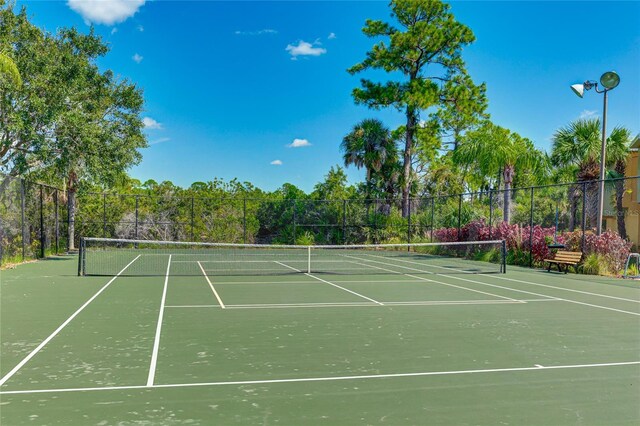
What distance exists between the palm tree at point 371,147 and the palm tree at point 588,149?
9.74 metres

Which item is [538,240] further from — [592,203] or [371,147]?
[371,147]

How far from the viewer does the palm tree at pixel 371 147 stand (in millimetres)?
33250

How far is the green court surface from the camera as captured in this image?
15.2ft

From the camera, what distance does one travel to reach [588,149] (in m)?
25.2

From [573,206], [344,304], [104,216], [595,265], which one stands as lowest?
[344,304]

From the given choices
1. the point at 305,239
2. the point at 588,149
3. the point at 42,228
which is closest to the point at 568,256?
the point at 588,149

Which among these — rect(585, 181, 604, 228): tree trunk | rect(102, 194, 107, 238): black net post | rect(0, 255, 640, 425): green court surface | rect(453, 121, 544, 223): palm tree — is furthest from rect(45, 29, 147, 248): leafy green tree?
rect(585, 181, 604, 228): tree trunk

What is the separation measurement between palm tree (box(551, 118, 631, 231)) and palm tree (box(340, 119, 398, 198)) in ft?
32.0

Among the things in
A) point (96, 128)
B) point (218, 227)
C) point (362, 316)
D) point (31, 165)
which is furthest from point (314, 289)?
point (218, 227)

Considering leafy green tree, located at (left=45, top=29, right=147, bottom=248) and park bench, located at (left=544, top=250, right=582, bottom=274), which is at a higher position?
leafy green tree, located at (left=45, top=29, right=147, bottom=248)

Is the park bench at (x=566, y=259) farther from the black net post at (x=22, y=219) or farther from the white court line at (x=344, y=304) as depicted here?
the black net post at (x=22, y=219)

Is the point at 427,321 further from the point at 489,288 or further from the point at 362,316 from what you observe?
the point at 489,288

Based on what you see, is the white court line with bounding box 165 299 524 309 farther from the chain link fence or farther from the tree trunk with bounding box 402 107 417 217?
the tree trunk with bounding box 402 107 417 217

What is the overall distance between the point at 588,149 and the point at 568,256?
31.5 ft
